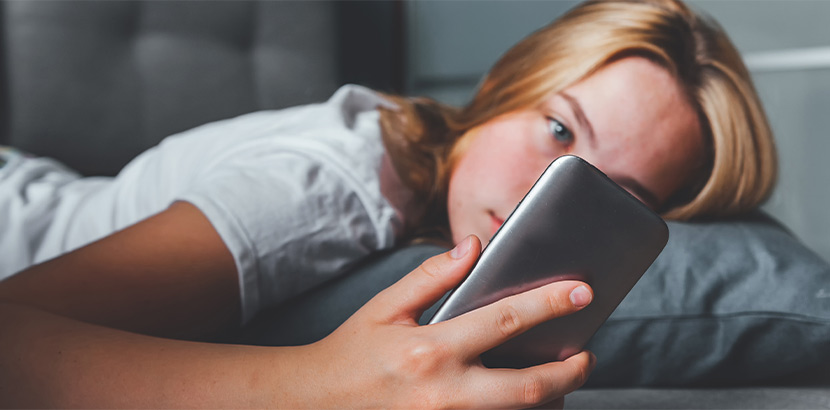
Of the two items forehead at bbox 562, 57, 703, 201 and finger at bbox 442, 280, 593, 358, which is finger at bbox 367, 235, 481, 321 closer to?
finger at bbox 442, 280, 593, 358

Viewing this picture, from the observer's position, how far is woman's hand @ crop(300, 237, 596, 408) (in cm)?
40

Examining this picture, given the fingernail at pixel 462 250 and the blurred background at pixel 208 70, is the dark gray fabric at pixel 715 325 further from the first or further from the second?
the blurred background at pixel 208 70

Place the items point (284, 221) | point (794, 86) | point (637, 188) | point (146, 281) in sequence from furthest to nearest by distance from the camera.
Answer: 1. point (794, 86)
2. point (637, 188)
3. point (284, 221)
4. point (146, 281)

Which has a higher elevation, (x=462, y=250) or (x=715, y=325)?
(x=462, y=250)

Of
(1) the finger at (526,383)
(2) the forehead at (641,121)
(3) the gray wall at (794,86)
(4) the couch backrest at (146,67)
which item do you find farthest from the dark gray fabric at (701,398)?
(4) the couch backrest at (146,67)

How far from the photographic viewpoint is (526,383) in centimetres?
42

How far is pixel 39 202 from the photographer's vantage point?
0.92m

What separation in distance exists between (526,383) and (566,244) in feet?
0.32

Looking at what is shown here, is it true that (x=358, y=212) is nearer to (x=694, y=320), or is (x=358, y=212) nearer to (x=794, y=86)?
(x=694, y=320)

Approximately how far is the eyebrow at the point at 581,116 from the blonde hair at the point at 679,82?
4cm

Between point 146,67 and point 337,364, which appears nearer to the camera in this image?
point 337,364

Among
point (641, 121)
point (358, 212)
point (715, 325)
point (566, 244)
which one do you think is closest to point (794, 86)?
point (641, 121)

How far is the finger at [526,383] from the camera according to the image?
1.34 feet

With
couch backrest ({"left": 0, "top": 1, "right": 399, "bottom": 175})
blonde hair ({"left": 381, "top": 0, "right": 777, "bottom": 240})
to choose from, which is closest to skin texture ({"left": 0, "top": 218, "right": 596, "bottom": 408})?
blonde hair ({"left": 381, "top": 0, "right": 777, "bottom": 240})
